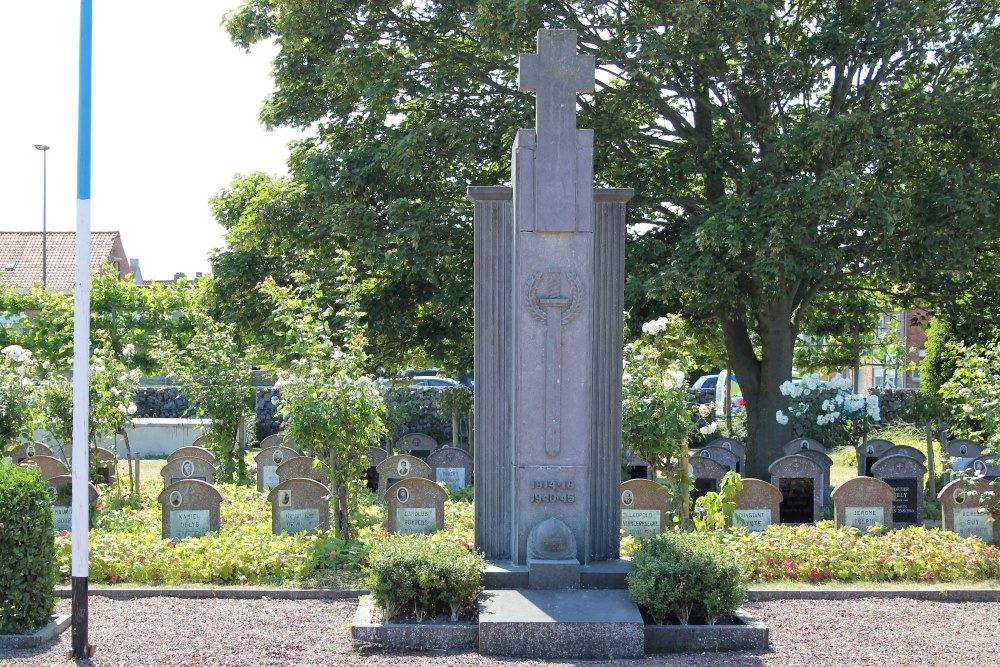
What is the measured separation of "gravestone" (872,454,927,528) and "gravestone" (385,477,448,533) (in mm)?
6158

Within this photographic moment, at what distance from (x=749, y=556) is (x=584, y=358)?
2833mm

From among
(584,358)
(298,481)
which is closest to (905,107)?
(584,358)

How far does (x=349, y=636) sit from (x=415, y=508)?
3.35 metres

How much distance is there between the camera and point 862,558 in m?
9.36

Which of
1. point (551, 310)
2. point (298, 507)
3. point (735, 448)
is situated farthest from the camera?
point (735, 448)

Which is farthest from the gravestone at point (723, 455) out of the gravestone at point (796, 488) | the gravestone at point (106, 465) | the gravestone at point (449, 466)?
the gravestone at point (106, 465)

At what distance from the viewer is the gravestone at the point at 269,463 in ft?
47.4

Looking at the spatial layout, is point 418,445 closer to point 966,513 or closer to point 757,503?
point 757,503

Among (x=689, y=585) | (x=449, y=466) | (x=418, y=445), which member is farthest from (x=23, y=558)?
(x=418, y=445)

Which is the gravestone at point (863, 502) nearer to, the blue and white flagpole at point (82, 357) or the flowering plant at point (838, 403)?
the flowering plant at point (838, 403)

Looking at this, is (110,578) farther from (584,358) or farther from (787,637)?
(787,637)

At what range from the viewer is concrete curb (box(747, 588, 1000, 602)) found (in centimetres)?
854

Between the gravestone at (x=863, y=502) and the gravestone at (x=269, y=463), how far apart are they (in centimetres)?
793

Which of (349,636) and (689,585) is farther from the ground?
(689,585)
